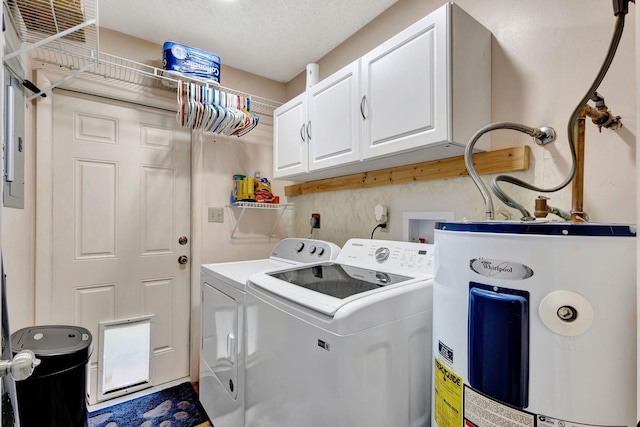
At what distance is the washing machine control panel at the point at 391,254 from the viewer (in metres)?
1.38

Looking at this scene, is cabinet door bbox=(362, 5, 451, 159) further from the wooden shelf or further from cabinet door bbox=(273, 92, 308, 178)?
cabinet door bbox=(273, 92, 308, 178)

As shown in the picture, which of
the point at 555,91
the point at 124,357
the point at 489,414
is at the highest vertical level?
the point at 555,91

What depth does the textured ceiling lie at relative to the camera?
6.01 feet

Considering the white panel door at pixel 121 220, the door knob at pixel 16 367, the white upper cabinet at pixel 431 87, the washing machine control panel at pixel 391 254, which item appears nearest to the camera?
the door knob at pixel 16 367

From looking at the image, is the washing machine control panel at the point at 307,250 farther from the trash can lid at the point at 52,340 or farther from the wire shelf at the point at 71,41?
the wire shelf at the point at 71,41

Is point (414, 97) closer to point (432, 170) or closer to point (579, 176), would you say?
point (432, 170)

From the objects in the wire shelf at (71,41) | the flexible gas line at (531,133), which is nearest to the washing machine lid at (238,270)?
the flexible gas line at (531,133)

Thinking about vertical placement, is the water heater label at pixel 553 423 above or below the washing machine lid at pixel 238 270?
below

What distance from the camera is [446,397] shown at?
856 mm

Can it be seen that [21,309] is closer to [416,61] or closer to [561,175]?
[416,61]

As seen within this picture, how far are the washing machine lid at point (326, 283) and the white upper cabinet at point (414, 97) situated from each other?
581mm

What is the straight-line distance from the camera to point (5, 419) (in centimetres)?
65

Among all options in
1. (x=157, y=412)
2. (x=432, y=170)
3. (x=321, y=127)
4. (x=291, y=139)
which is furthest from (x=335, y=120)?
(x=157, y=412)

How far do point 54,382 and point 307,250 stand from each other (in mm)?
1339
